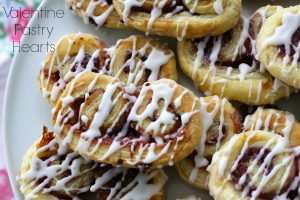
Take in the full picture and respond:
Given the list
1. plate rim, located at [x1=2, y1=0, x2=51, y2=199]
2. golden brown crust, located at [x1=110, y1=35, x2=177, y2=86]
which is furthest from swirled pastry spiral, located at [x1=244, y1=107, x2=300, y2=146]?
plate rim, located at [x1=2, y1=0, x2=51, y2=199]

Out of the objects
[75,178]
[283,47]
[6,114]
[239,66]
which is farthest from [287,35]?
[6,114]

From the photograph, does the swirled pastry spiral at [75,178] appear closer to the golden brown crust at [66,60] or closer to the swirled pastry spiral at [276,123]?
the golden brown crust at [66,60]

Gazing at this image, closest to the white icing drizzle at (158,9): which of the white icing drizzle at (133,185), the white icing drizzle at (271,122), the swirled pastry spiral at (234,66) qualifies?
the swirled pastry spiral at (234,66)

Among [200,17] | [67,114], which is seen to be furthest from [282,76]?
[67,114]

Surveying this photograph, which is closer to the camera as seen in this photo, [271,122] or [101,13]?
[271,122]

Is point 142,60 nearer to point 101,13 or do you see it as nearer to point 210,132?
point 101,13

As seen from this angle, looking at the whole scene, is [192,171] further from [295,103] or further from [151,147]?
[295,103]
